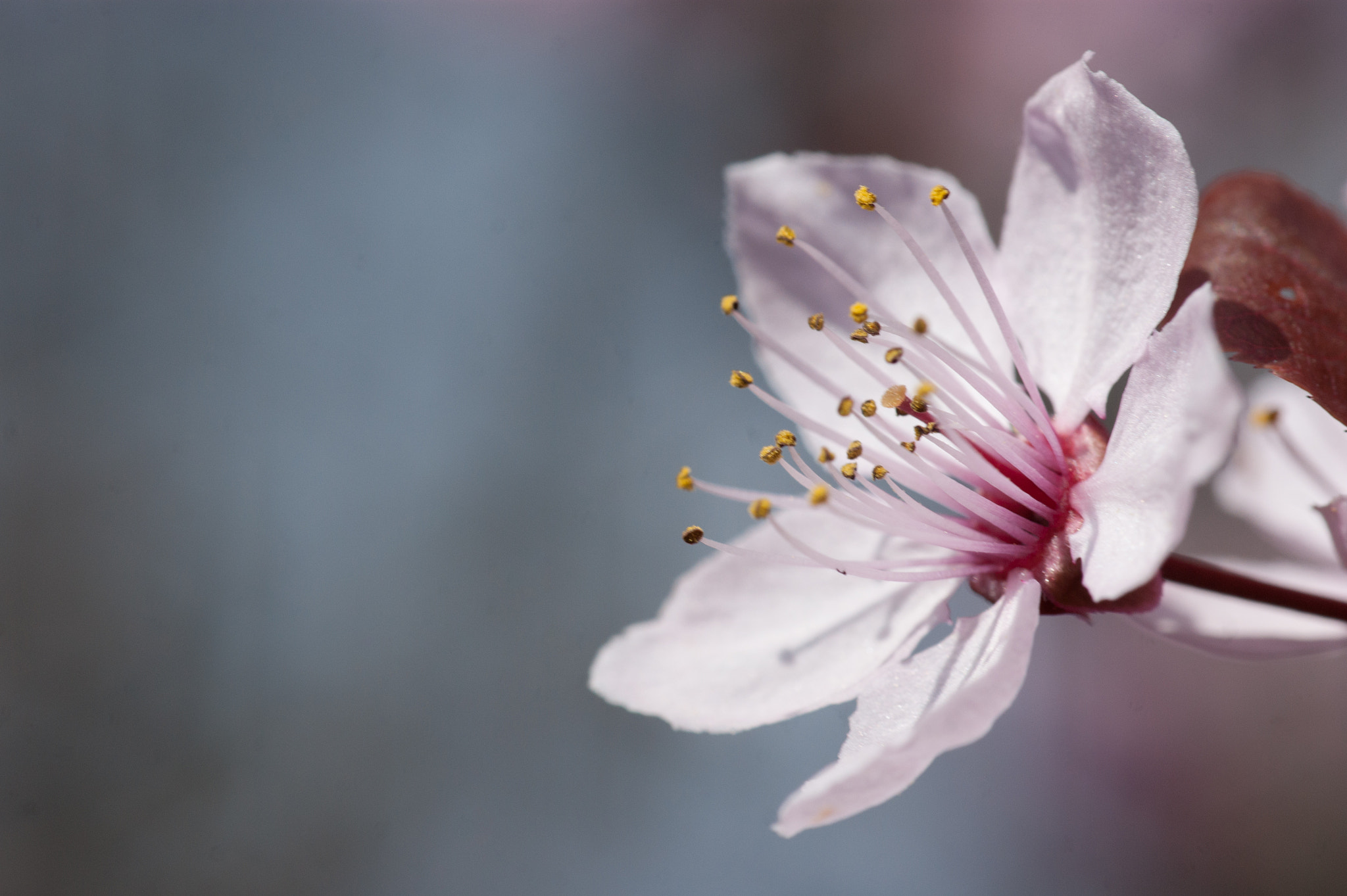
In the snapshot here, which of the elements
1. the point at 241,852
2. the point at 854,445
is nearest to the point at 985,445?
the point at 854,445

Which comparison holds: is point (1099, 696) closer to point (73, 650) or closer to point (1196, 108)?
point (1196, 108)

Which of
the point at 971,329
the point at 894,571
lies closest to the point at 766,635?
the point at 894,571

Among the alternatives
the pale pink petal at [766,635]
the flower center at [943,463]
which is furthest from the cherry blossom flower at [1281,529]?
the pale pink petal at [766,635]

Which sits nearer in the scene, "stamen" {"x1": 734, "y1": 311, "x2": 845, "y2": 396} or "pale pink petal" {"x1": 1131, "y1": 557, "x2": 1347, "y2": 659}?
"pale pink petal" {"x1": 1131, "y1": 557, "x2": 1347, "y2": 659}

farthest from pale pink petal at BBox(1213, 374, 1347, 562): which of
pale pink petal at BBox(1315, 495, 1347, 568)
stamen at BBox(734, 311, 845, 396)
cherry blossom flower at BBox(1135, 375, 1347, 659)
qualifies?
stamen at BBox(734, 311, 845, 396)

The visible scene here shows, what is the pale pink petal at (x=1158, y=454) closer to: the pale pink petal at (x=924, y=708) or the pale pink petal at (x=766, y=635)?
the pale pink petal at (x=924, y=708)

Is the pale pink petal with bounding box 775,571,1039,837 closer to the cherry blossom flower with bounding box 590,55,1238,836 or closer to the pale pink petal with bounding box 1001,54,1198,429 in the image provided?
the cherry blossom flower with bounding box 590,55,1238,836
